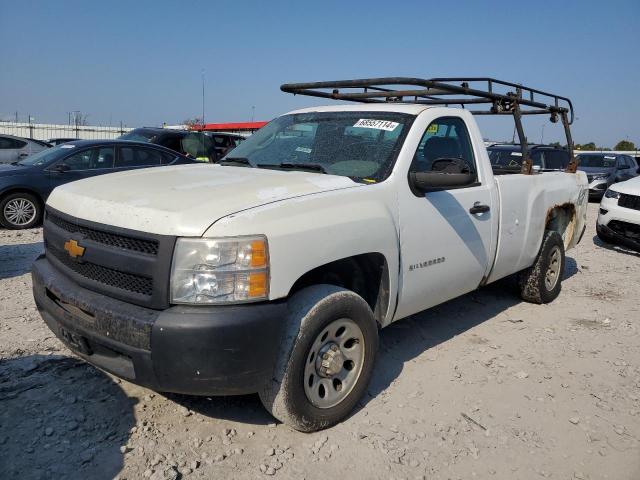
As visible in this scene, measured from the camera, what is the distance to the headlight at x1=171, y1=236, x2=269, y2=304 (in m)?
2.41

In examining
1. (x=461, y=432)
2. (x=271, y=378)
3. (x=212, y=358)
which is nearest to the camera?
(x=212, y=358)

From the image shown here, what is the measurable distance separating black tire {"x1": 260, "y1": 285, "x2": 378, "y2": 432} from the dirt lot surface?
144 millimetres

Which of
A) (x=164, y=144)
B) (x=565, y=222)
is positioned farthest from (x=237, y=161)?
(x=164, y=144)

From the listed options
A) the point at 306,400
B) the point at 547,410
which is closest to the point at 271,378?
the point at 306,400

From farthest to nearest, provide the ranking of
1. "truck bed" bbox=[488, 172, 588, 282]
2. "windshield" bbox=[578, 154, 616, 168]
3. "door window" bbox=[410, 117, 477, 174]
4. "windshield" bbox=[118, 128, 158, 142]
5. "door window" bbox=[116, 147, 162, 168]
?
"windshield" bbox=[578, 154, 616, 168] < "windshield" bbox=[118, 128, 158, 142] < "door window" bbox=[116, 147, 162, 168] < "truck bed" bbox=[488, 172, 588, 282] < "door window" bbox=[410, 117, 477, 174]

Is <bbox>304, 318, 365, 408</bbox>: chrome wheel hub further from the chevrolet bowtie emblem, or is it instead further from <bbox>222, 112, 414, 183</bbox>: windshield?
the chevrolet bowtie emblem

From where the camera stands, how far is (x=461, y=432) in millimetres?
3047

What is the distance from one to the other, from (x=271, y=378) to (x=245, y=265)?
619mm

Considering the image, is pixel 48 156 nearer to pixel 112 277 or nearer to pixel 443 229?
pixel 112 277

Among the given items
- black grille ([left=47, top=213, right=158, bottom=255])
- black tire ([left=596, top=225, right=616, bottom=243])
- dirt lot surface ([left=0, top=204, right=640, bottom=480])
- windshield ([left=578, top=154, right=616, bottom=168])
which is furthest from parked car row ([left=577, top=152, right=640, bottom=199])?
black grille ([left=47, top=213, right=158, bottom=255])

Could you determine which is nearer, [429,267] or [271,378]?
[271,378]

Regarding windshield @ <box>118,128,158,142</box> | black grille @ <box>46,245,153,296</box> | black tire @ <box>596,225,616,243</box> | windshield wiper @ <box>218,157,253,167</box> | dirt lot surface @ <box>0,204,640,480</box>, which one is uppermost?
windshield wiper @ <box>218,157,253,167</box>

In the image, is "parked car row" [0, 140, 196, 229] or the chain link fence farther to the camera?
the chain link fence

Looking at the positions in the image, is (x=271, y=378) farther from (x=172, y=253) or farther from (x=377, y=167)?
(x=377, y=167)
